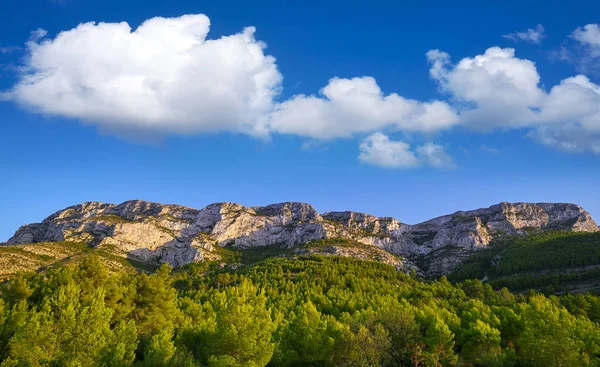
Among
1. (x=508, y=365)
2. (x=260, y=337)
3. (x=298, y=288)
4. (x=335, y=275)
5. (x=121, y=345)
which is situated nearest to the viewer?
(x=121, y=345)

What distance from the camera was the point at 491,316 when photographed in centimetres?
6850

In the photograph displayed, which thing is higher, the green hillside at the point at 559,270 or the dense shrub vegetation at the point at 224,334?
the dense shrub vegetation at the point at 224,334

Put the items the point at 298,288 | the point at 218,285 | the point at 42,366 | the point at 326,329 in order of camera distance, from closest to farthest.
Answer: the point at 42,366 < the point at 326,329 < the point at 298,288 < the point at 218,285

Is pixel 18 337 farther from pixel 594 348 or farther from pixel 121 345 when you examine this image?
pixel 594 348

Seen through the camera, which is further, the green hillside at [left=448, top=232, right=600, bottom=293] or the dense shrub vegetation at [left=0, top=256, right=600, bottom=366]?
the green hillside at [left=448, top=232, right=600, bottom=293]

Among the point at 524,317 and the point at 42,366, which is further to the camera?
the point at 524,317

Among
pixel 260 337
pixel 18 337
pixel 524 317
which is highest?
pixel 18 337

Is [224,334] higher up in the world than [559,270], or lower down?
higher up

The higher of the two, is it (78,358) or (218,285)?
(78,358)

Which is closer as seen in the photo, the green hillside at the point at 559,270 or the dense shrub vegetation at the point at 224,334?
the dense shrub vegetation at the point at 224,334

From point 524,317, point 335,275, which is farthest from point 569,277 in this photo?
point 524,317

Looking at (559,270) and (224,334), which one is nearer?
(224,334)

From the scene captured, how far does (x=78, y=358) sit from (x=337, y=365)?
110 ft

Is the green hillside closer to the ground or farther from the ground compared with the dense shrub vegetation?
closer to the ground
